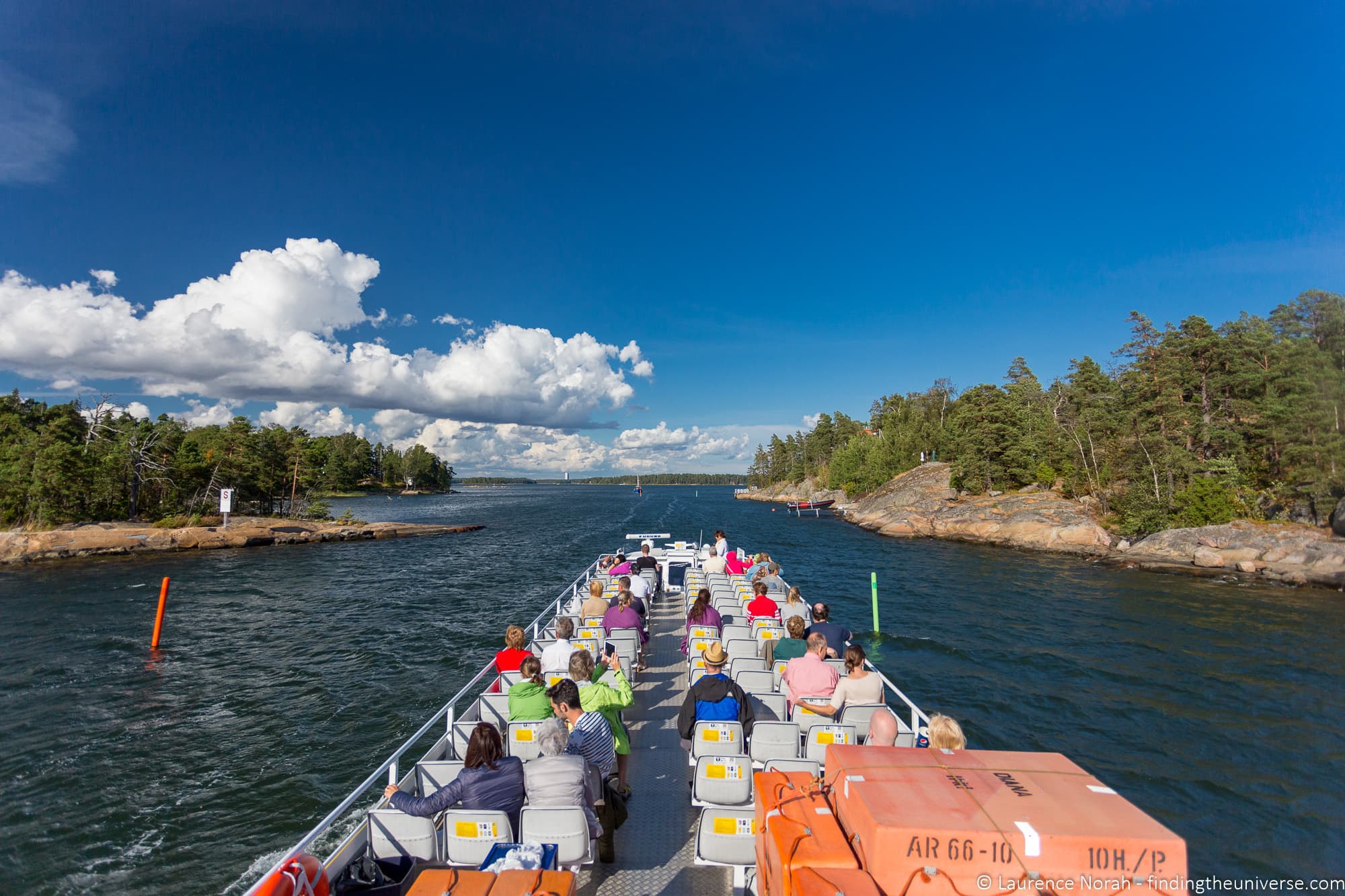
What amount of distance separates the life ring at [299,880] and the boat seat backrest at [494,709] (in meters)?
2.76

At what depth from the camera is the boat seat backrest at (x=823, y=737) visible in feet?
19.3

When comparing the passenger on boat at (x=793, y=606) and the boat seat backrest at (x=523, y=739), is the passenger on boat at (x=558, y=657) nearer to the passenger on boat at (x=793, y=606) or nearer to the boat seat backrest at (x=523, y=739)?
the boat seat backrest at (x=523, y=739)

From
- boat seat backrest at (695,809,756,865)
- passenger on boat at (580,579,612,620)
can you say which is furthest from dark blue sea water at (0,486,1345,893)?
boat seat backrest at (695,809,756,865)

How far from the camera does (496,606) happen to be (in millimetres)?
24781

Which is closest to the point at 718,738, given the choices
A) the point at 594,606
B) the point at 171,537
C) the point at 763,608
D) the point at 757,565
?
the point at 763,608

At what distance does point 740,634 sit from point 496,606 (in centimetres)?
1753

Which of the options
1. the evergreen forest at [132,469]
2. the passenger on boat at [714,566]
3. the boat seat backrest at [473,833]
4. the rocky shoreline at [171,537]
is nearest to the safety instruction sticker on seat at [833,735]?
the boat seat backrest at [473,833]

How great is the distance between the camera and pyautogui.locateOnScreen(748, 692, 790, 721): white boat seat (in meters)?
7.46

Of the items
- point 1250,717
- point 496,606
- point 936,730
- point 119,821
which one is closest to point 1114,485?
point 1250,717

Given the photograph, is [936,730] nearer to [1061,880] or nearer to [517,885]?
[1061,880]

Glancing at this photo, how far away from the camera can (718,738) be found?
5859 mm

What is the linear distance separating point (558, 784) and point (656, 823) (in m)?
2.07

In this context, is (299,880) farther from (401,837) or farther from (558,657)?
(558,657)

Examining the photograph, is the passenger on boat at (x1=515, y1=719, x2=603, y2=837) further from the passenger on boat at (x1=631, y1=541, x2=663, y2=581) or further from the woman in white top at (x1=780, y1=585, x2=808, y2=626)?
the passenger on boat at (x1=631, y1=541, x2=663, y2=581)
